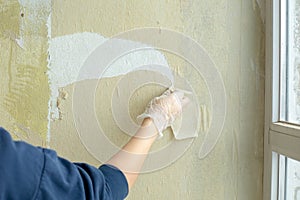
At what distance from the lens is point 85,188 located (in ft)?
2.25

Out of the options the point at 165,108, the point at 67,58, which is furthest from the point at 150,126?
the point at 67,58

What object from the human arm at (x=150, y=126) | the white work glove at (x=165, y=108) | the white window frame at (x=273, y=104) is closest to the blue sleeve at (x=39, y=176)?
the human arm at (x=150, y=126)

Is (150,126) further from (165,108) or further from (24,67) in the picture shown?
(24,67)

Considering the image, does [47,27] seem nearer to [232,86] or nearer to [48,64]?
[48,64]

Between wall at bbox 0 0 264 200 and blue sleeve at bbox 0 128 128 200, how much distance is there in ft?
1.21

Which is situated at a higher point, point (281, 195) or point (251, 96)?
point (251, 96)

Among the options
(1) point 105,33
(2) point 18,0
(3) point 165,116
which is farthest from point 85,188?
(2) point 18,0

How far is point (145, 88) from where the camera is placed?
3.58 feet

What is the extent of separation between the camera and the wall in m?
1.03

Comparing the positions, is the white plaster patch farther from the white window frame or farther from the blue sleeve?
the white window frame

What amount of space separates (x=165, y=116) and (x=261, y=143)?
34cm

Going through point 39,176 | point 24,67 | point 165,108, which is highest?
point 24,67

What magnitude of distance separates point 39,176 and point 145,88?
53 cm

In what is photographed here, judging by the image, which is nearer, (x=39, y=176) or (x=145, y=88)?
(x=39, y=176)
